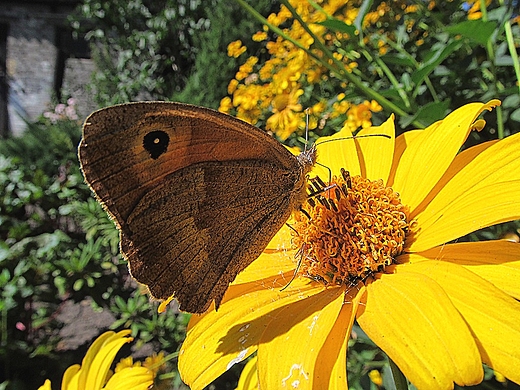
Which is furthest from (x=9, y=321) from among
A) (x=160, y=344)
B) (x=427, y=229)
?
(x=427, y=229)

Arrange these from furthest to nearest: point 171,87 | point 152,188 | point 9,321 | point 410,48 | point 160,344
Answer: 1. point 171,87
2. point 160,344
3. point 9,321
4. point 410,48
5. point 152,188

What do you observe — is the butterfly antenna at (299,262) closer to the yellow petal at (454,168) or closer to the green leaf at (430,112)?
the yellow petal at (454,168)

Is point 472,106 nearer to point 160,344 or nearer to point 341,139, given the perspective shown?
point 341,139

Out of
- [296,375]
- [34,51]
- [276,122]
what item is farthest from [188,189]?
[34,51]

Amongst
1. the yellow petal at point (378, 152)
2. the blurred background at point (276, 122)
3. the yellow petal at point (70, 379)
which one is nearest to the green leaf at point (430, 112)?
the blurred background at point (276, 122)

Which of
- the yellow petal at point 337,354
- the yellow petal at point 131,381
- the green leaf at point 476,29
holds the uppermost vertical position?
the green leaf at point 476,29

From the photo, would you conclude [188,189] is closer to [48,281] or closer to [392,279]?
[392,279]
